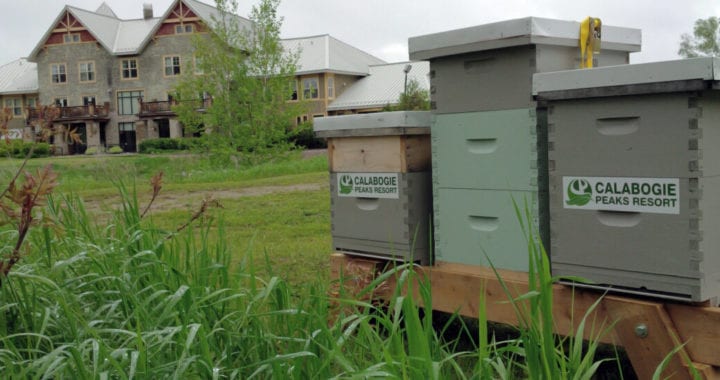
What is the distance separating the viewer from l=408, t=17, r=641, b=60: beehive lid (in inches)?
145

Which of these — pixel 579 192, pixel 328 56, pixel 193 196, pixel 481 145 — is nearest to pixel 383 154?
pixel 481 145

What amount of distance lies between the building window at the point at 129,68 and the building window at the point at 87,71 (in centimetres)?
225

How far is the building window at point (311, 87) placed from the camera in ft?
162

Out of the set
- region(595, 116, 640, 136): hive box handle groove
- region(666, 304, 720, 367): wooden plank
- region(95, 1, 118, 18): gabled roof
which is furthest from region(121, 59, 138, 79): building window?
region(666, 304, 720, 367): wooden plank

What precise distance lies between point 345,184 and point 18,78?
56.2m

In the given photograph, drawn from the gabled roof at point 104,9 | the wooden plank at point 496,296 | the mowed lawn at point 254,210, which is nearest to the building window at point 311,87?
the gabled roof at point 104,9

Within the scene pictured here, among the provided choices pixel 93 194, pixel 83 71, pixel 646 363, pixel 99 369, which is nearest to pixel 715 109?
pixel 646 363

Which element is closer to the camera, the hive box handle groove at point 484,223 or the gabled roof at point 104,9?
the hive box handle groove at point 484,223

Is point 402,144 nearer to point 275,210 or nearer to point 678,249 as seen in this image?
point 678,249

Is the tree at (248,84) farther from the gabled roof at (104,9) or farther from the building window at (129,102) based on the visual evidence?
the gabled roof at (104,9)

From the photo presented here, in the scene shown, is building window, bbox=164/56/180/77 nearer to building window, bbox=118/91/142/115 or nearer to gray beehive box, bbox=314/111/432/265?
building window, bbox=118/91/142/115

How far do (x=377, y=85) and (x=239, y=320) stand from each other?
150 feet

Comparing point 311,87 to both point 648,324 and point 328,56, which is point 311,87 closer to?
point 328,56

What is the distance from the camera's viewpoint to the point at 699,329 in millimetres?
3201
